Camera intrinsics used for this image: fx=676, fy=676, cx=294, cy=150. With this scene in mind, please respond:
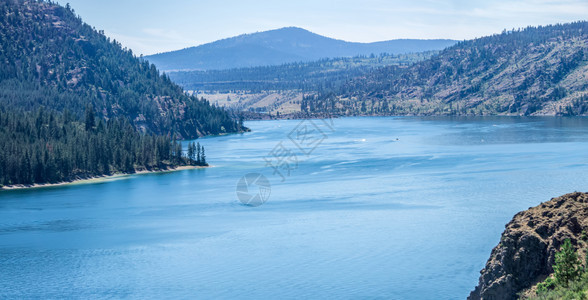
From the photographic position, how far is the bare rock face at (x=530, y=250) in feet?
114

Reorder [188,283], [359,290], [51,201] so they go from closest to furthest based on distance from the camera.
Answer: [359,290], [188,283], [51,201]

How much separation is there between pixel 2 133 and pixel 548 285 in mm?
130176

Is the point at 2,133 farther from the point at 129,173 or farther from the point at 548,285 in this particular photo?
the point at 548,285

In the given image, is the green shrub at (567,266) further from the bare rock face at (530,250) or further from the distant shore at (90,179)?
the distant shore at (90,179)

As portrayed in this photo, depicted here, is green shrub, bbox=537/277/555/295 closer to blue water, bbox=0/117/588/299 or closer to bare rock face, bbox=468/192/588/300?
bare rock face, bbox=468/192/588/300

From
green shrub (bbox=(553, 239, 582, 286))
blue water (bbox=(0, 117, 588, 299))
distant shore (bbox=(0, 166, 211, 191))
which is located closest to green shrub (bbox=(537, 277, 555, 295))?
green shrub (bbox=(553, 239, 582, 286))

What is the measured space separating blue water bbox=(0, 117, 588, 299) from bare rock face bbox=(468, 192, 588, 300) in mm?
16483

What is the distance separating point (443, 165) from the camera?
143 metres

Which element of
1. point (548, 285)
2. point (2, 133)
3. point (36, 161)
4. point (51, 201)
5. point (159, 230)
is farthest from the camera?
point (2, 133)

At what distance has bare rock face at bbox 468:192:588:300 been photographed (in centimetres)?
3462

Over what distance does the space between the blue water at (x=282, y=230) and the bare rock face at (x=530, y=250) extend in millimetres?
16483

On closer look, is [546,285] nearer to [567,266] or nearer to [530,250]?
[530,250]

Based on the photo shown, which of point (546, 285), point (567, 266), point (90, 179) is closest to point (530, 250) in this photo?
point (546, 285)

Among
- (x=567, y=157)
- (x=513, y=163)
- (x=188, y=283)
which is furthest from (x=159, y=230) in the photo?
(x=567, y=157)
